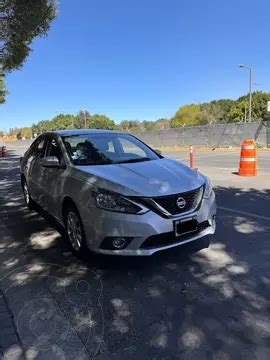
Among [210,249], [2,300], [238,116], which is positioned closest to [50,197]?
[2,300]

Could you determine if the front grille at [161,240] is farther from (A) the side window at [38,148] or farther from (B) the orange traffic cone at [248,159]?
(B) the orange traffic cone at [248,159]

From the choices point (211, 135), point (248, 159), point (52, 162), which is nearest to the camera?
point (52, 162)

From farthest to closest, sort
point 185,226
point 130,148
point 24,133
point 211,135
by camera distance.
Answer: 1. point 24,133
2. point 211,135
3. point 130,148
4. point 185,226

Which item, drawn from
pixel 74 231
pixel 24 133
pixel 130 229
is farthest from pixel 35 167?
pixel 24 133

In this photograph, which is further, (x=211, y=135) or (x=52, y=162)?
(x=211, y=135)

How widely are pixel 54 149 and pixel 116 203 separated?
2186mm

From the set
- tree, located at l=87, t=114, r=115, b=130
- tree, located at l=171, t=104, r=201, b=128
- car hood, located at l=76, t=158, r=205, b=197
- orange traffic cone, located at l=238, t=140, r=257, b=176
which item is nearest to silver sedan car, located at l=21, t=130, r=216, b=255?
car hood, located at l=76, t=158, r=205, b=197

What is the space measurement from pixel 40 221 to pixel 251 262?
389 cm

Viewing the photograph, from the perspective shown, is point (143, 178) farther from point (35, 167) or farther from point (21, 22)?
point (21, 22)

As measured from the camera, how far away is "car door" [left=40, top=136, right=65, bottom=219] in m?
5.18

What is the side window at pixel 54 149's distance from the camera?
217 inches

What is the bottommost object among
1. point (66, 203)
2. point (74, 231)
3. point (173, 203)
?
point (74, 231)

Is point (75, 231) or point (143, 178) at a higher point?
point (143, 178)

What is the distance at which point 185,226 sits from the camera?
419cm
